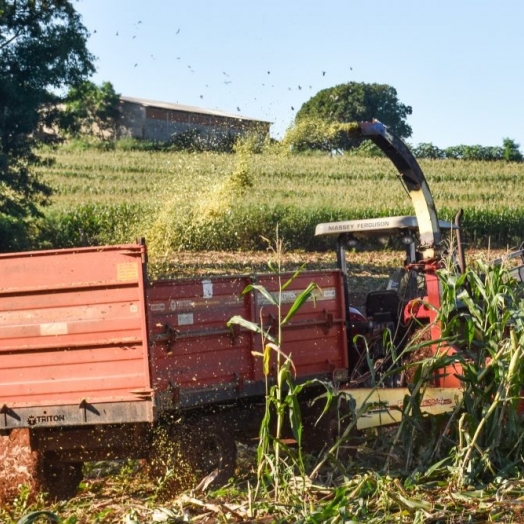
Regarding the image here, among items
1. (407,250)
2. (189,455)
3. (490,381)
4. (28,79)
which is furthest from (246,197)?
(490,381)

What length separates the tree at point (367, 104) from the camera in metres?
59.0

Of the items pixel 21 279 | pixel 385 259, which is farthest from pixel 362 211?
pixel 21 279

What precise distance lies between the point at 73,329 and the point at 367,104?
178 ft

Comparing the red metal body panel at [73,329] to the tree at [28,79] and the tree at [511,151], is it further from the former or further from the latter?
the tree at [511,151]

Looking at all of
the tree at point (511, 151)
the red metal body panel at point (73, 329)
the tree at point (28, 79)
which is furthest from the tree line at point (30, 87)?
the tree at point (511, 151)

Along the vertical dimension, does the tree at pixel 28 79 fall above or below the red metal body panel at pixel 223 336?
above

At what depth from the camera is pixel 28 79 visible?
24516 mm

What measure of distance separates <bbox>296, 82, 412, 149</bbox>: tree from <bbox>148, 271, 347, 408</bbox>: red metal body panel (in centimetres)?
4919

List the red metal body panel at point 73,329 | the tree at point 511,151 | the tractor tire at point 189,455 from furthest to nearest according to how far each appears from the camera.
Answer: the tree at point 511,151 → the tractor tire at point 189,455 → the red metal body panel at point 73,329

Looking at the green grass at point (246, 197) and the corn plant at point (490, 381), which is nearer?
the corn plant at point (490, 381)

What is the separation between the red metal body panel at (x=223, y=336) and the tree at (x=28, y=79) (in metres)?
15.6

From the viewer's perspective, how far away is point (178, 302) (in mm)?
7656

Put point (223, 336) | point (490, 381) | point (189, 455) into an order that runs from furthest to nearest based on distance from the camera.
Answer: point (223, 336) → point (189, 455) → point (490, 381)

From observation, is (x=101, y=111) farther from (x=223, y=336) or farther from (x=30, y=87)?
(x=223, y=336)
